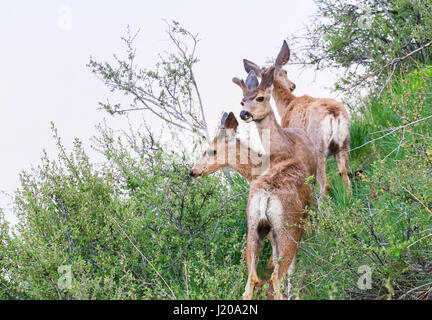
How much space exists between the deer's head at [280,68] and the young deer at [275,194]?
4.62 ft

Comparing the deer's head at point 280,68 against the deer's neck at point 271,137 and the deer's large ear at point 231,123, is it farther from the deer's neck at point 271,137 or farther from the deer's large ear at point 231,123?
the deer's neck at point 271,137

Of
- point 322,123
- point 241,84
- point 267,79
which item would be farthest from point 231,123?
point 322,123

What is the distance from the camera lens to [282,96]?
1116 centimetres

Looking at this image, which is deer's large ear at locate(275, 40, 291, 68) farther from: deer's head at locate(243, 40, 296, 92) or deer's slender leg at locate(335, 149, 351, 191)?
deer's slender leg at locate(335, 149, 351, 191)

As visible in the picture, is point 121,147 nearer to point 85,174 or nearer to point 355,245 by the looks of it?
point 85,174

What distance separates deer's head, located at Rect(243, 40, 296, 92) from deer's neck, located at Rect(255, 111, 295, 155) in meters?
1.42

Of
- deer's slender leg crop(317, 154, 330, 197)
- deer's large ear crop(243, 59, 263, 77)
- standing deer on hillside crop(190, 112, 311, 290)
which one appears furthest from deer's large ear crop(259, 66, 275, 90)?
deer's slender leg crop(317, 154, 330, 197)

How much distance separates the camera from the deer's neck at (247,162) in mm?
8555

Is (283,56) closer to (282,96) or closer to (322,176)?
(282,96)

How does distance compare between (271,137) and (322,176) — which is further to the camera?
(322,176)

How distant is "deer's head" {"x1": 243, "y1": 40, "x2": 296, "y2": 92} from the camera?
33.6 feet

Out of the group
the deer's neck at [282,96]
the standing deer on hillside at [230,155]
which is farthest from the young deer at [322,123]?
the standing deer on hillside at [230,155]

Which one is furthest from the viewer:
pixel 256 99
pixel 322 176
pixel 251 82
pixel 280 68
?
pixel 280 68

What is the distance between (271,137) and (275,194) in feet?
2.81
